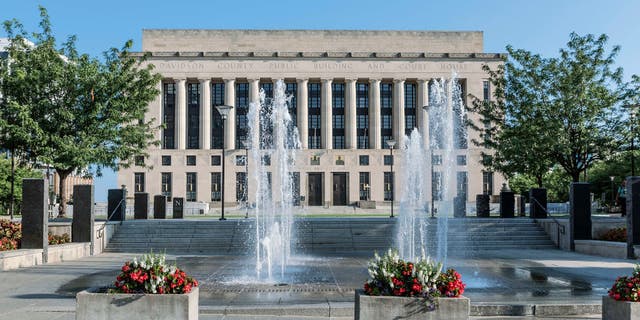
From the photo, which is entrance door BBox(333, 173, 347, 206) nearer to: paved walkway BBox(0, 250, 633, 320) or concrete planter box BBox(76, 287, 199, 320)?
paved walkway BBox(0, 250, 633, 320)

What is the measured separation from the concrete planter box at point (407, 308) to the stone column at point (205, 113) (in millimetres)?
63578

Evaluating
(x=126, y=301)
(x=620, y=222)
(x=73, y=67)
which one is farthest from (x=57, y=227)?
(x=620, y=222)

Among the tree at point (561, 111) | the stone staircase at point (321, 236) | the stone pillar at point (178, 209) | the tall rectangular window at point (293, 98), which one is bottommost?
the stone staircase at point (321, 236)

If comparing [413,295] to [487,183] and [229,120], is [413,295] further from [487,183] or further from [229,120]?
[487,183]

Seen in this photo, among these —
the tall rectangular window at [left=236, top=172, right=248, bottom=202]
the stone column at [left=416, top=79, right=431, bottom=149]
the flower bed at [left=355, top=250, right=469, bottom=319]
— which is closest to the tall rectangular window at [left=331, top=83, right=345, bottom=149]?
the stone column at [left=416, top=79, right=431, bottom=149]

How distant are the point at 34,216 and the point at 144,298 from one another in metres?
12.3

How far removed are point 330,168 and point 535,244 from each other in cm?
4530

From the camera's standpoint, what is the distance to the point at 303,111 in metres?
70.4

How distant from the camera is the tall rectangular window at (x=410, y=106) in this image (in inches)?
2859

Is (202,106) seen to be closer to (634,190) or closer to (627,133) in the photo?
(627,133)

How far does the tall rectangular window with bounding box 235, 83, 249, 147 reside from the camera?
2800 inches

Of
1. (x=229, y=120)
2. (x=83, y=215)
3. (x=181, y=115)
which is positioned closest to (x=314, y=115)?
(x=229, y=120)

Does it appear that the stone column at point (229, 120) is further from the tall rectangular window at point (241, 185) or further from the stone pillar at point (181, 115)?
the stone pillar at point (181, 115)

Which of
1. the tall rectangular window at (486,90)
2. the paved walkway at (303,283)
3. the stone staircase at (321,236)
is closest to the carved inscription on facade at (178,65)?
the tall rectangular window at (486,90)
